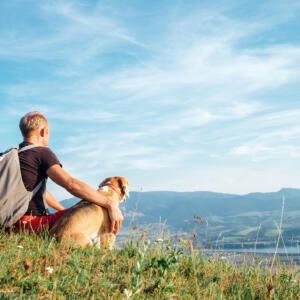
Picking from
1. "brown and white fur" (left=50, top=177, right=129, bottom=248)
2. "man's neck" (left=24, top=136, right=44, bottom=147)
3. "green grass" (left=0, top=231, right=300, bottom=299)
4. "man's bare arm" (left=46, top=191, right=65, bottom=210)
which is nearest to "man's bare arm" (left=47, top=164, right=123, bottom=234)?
"brown and white fur" (left=50, top=177, right=129, bottom=248)

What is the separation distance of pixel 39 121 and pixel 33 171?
3.02 feet

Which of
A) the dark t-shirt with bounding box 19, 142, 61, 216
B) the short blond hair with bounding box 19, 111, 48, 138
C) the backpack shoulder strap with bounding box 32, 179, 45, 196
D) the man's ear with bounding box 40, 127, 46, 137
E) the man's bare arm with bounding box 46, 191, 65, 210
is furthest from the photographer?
the man's bare arm with bounding box 46, 191, 65, 210

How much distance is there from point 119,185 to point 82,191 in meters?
1.14

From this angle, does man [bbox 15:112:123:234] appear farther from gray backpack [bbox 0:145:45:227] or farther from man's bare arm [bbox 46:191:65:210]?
man's bare arm [bbox 46:191:65:210]

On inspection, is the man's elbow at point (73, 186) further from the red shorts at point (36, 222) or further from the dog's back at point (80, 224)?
the red shorts at point (36, 222)

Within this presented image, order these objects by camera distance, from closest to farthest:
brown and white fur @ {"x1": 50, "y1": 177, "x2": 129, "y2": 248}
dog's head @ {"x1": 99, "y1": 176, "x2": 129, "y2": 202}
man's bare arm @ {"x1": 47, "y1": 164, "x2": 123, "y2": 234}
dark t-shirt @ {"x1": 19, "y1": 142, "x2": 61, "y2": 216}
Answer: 1. brown and white fur @ {"x1": 50, "y1": 177, "x2": 129, "y2": 248}
2. man's bare arm @ {"x1": 47, "y1": 164, "x2": 123, "y2": 234}
3. dark t-shirt @ {"x1": 19, "y1": 142, "x2": 61, "y2": 216}
4. dog's head @ {"x1": 99, "y1": 176, "x2": 129, "y2": 202}

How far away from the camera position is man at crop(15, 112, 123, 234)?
5.92m

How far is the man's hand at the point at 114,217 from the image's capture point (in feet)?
19.6

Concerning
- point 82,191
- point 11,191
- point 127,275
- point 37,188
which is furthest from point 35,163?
point 127,275

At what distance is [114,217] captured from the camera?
600 centimetres

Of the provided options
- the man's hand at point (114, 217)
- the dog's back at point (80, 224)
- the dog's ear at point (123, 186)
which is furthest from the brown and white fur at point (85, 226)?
the dog's ear at point (123, 186)

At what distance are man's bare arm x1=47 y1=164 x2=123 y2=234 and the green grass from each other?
0.49 m

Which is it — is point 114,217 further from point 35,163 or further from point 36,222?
point 35,163

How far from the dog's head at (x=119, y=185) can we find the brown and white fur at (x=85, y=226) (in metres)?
0.74
